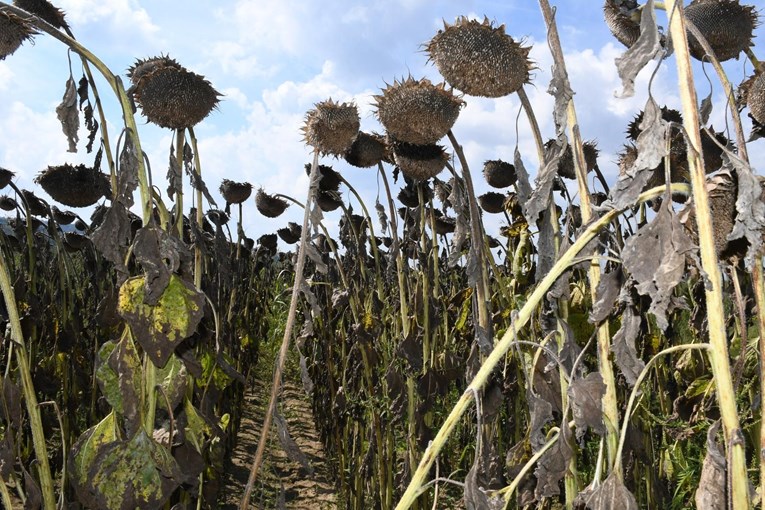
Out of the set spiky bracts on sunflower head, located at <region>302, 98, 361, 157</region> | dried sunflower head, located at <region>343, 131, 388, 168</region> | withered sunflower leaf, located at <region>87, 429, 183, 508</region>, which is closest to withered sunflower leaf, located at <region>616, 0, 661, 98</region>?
withered sunflower leaf, located at <region>87, 429, 183, 508</region>

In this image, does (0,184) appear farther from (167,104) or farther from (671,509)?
(671,509)

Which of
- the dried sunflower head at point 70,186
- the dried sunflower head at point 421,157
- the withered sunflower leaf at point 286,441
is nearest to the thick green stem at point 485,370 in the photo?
the withered sunflower leaf at point 286,441

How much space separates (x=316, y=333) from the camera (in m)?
4.61

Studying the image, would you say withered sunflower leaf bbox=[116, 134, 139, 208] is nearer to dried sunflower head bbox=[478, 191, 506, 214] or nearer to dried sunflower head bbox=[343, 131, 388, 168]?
dried sunflower head bbox=[343, 131, 388, 168]

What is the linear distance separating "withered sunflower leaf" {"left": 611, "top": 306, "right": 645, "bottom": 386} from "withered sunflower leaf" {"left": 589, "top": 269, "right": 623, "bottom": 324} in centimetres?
4

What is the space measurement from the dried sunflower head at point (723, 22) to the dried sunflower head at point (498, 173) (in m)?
1.83

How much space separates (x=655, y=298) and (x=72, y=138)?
1323mm

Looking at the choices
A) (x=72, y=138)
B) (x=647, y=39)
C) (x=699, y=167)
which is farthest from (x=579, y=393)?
(x=72, y=138)

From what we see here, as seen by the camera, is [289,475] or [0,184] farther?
[289,475]

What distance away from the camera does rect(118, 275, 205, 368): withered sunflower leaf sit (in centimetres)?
135

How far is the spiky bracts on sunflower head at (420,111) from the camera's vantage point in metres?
2.09

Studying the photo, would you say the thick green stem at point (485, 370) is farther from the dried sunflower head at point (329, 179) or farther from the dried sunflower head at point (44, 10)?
the dried sunflower head at point (329, 179)

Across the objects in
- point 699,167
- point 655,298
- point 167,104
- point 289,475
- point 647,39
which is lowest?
point 289,475

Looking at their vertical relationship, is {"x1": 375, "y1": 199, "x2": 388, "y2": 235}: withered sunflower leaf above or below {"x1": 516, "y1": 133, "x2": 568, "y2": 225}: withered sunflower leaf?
above
